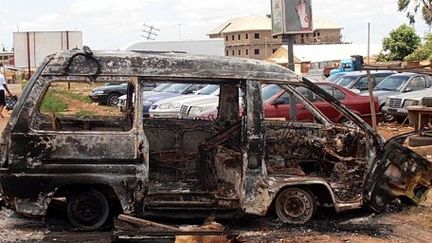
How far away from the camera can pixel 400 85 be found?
20.8 m

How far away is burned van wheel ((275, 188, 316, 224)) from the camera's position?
755 cm

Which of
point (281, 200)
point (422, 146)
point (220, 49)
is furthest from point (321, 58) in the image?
point (281, 200)

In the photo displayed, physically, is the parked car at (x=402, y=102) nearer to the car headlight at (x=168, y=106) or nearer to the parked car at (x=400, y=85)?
the parked car at (x=400, y=85)

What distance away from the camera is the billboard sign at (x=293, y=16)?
404 inches

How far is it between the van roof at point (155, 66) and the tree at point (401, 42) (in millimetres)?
48181

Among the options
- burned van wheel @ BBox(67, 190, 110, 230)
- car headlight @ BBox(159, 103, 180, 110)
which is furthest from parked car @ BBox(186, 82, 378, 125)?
burned van wheel @ BBox(67, 190, 110, 230)

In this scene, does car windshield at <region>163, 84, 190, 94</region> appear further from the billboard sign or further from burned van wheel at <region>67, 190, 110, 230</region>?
burned van wheel at <region>67, 190, 110, 230</region>

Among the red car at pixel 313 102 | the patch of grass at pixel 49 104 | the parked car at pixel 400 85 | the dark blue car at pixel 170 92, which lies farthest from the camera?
the parked car at pixel 400 85

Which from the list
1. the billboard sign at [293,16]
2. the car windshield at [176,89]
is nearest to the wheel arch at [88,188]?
the billboard sign at [293,16]

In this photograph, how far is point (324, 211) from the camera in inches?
323

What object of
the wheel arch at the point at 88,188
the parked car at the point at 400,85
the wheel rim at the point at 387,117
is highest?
the parked car at the point at 400,85

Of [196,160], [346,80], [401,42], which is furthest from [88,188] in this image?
[401,42]

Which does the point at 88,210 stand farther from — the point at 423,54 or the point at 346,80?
the point at 423,54

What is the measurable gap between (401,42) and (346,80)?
114 ft
